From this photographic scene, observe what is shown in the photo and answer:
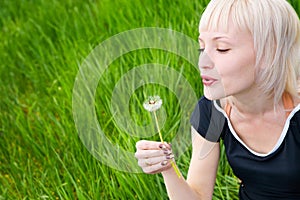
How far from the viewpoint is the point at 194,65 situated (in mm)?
2148

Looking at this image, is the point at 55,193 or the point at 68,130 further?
the point at 68,130

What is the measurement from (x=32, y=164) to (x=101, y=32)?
0.95m

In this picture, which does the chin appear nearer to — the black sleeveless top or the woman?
the woman

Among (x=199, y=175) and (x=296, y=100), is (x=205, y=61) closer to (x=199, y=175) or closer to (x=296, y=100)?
(x=296, y=100)

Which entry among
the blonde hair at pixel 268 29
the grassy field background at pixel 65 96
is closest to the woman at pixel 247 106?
the blonde hair at pixel 268 29

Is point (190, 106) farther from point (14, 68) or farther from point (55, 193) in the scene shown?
point (14, 68)

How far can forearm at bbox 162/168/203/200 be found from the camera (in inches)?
49.7

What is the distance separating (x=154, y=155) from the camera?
1158 millimetres

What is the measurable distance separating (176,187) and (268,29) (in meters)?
0.43

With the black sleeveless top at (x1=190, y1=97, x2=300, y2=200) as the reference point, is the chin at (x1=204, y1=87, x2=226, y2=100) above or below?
above

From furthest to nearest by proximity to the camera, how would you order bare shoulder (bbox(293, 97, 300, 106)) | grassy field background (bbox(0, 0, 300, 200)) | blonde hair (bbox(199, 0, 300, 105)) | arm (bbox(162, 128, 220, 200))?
grassy field background (bbox(0, 0, 300, 200))
arm (bbox(162, 128, 220, 200))
bare shoulder (bbox(293, 97, 300, 106))
blonde hair (bbox(199, 0, 300, 105))

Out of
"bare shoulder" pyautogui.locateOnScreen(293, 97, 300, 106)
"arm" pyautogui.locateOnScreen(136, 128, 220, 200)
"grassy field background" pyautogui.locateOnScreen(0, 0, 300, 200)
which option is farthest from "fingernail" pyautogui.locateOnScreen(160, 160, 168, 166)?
"grassy field background" pyautogui.locateOnScreen(0, 0, 300, 200)

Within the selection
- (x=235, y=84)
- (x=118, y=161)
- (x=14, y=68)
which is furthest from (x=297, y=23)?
(x=14, y=68)

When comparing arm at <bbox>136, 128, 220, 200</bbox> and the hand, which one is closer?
the hand
